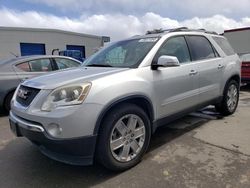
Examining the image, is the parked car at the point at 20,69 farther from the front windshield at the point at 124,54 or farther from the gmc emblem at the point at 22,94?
the gmc emblem at the point at 22,94

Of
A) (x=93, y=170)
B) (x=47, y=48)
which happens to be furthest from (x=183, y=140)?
(x=47, y=48)

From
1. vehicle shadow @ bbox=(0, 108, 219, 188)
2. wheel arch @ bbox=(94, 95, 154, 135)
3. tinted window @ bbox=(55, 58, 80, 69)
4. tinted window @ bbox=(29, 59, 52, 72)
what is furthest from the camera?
tinted window @ bbox=(55, 58, 80, 69)

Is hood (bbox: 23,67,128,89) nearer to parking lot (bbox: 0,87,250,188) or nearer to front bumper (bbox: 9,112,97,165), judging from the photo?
front bumper (bbox: 9,112,97,165)

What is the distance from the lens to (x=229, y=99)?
18.1ft

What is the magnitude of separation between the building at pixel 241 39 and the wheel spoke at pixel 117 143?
1128 cm

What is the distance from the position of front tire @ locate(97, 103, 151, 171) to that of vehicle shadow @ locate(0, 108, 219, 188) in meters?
0.21

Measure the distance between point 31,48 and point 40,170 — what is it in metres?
22.9

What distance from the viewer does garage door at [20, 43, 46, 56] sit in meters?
23.8

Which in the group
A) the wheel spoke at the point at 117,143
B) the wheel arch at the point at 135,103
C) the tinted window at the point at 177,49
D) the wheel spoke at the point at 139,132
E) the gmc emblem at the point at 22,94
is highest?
the tinted window at the point at 177,49

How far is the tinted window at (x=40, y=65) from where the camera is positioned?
271 inches

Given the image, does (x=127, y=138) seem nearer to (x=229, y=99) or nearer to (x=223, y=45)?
(x=229, y=99)

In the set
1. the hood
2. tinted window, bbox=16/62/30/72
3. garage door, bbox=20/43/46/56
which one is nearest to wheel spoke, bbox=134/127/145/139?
the hood

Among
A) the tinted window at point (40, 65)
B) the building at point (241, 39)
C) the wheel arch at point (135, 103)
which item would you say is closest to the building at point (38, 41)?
the building at point (241, 39)

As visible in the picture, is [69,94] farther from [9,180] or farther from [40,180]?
[9,180]
